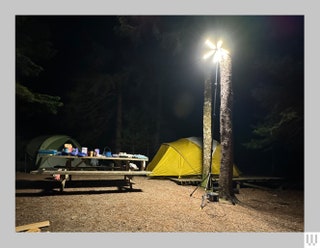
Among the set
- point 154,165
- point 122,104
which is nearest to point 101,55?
point 122,104

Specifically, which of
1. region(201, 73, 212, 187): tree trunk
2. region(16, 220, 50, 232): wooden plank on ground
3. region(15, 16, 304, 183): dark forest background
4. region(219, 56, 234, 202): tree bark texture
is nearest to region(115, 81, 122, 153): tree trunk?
region(15, 16, 304, 183): dark forest background

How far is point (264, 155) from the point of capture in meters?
Answer: 18.2

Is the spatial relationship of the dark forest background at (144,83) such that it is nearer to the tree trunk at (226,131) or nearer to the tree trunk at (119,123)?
the tree trunk at (119,123)

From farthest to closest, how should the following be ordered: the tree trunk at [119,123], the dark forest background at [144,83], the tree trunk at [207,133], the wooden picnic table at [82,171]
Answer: the tree trunk at [119,123] < the dark forest background at [144,83] < the tree trunk at [207,133] < the wooden picnic table at [82,171]

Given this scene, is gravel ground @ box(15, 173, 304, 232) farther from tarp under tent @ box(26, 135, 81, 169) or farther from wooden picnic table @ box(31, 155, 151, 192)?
tarp under tent @ box(26, 135, 81, 169)

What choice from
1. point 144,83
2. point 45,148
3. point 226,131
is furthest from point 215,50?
point 144,83

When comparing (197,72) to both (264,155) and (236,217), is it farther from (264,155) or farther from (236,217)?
(236,217)

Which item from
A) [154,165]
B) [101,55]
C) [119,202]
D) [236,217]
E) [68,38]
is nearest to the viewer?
[236,217]

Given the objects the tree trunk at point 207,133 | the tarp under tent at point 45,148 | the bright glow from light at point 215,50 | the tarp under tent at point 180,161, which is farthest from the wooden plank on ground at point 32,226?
the tarp under tent at point 45,148

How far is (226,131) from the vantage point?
715 cm

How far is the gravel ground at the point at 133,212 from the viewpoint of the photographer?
14.5 feet

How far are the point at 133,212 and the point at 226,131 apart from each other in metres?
3.60

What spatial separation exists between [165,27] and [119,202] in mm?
8075

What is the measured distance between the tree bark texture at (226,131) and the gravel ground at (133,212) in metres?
0.68
